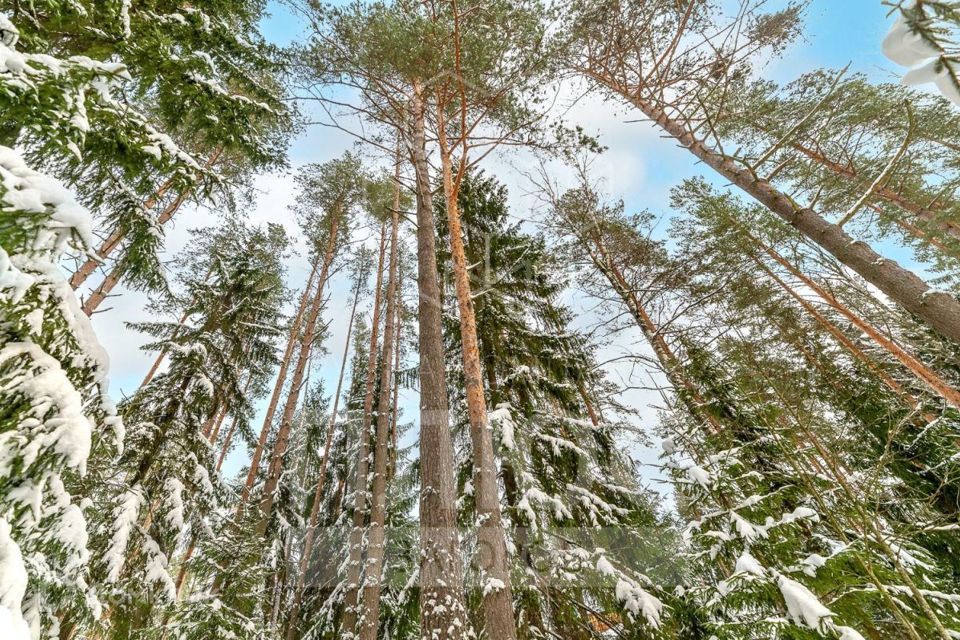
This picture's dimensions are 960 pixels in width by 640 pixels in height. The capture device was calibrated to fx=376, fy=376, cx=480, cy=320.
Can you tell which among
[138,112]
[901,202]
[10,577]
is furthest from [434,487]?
[901,202]

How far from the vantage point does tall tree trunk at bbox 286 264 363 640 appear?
32.1 ft

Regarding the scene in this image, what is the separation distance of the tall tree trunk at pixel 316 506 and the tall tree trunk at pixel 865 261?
11925 millimetres

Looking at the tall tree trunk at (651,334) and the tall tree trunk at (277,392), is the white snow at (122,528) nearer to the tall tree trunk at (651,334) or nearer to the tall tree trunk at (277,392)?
the tall tree trunk at (277,392)

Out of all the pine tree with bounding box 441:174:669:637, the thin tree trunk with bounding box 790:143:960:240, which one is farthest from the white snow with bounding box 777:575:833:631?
the thin tree trunk with bounding box 790:143:960:240

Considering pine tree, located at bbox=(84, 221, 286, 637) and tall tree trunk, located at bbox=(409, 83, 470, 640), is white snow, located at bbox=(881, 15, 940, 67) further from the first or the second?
pine tree, located at bbox=(84, 221, 286, 637)

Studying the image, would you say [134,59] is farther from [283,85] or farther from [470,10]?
[470,10]

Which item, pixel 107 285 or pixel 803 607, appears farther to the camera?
pixel 107 285

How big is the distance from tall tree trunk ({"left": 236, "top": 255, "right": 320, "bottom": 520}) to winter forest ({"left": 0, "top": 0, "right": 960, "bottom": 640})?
198 millimetres

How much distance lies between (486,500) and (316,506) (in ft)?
34.9

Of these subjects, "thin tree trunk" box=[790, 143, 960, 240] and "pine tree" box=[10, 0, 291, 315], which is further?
"thin tree trunk" box=[790, 143, 960, 240]

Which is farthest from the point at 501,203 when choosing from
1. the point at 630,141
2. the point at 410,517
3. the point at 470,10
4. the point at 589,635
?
the point at 410,517

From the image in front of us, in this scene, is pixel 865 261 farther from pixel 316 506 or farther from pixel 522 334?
pixel 316 506

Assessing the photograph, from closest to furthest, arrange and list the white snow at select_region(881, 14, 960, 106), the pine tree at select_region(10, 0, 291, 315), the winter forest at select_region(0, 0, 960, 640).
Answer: the white snow at select_region(881, 14, 960, 106), the winter forest at select_region(0, 0, 960, 640), the pine tree at select_region(10, 0, 291, 315)

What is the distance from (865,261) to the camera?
3.76 meters
